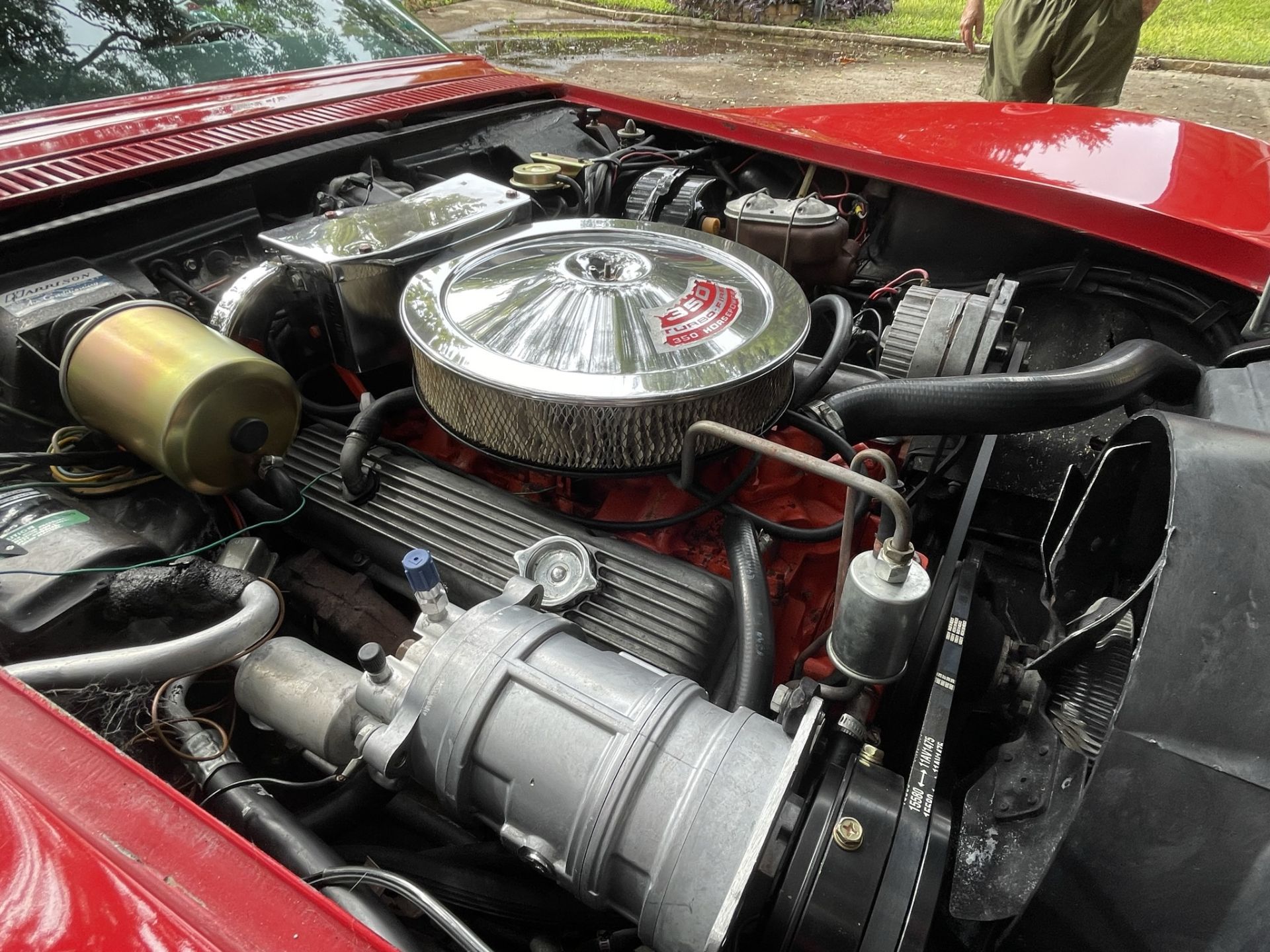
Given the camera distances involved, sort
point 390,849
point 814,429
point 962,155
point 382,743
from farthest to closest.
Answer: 1. point 962,155
2. point 814,429
3. point 390,849
4. point 382,743

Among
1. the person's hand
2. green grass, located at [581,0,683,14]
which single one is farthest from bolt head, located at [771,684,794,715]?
green grass, located at [581,0,683,14]

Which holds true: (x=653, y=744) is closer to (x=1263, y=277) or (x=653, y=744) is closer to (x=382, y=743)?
(x=382, y=743)

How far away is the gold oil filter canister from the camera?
3.92ft

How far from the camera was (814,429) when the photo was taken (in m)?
1.36

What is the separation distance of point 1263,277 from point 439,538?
1761 mm

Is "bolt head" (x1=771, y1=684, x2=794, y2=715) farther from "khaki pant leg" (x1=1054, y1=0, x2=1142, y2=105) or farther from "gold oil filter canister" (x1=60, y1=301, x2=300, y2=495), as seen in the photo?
"khaki pant leg" (x1=1054, y1=0, x2=1142, y2=105)

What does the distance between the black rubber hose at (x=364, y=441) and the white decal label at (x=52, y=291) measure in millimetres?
547

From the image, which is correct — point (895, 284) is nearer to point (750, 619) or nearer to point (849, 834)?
point (750, 619)

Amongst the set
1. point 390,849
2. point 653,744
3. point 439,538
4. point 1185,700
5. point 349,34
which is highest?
point 349,34

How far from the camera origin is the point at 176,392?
1.18 meters

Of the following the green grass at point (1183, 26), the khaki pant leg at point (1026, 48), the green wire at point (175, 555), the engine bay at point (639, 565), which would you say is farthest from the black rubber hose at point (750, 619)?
the green grass at point (1183, 26)

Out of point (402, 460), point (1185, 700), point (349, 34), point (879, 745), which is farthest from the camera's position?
point (349, 34)

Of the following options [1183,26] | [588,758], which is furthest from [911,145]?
[1183,26]

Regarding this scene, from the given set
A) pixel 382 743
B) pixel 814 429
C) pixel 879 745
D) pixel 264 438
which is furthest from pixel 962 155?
pixel 382 743
